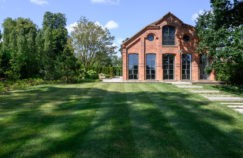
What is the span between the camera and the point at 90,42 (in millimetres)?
44656

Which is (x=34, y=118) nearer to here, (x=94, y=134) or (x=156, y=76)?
(x=94, y=134)

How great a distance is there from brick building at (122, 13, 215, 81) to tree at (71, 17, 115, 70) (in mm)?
13970

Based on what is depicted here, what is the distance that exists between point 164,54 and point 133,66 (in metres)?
3.65

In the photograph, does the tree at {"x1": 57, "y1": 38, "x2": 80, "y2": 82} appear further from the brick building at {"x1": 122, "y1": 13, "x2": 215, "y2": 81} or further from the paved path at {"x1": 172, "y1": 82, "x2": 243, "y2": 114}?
the paved path at {"x1": 172, "y1": 82, "x2": 243, "y2": 114}

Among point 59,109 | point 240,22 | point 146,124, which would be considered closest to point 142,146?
point 146,124

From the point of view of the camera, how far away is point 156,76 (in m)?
30.1

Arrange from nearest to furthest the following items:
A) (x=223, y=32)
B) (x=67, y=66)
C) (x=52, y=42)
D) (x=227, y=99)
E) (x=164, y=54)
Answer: (x=227, y=99) < (x=223, y=32) < (x=67, y=66) < (x=164, y=54) < (x=52, y=42)

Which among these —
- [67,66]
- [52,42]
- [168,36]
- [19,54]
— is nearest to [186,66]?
[168,36]

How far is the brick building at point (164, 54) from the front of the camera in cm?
2984

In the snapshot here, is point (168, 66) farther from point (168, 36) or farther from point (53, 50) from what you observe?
point (53, 50)

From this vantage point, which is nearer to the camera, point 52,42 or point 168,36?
point 168,36

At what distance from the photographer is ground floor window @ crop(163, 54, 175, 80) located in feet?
98.8

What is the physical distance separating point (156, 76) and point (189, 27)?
646 cm

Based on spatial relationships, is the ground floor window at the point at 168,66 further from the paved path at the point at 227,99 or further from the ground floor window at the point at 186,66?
the paved path at the point at 227,99
